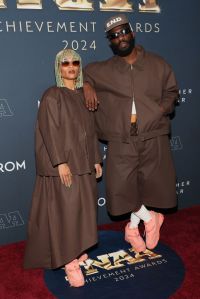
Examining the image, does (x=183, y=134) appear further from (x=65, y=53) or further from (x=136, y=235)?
(x=65, y=53)

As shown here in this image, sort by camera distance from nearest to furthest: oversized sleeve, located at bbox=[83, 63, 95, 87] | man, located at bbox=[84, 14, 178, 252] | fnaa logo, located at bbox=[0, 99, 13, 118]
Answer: man, located at bbox=[84, 14, 178, 252] < oversized sleeve, located at bbox=[83, 63, 95, 87] < fnaa logo, located at bbox=[0, 99, 13, 118]

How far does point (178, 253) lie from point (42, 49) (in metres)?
1.99

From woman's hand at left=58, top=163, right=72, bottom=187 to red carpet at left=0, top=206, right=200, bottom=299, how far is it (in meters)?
0.78

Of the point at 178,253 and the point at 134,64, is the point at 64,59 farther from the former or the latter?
the point at 178,253

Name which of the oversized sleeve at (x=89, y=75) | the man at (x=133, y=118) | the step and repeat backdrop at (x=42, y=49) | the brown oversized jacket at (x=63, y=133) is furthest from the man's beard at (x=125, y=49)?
the step and repeat backdrop at (x=42, y=49)

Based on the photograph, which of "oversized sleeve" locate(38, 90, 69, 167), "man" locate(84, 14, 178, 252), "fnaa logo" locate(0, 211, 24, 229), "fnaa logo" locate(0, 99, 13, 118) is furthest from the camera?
"fnaa logo" locate(0, 211, 24, 229)

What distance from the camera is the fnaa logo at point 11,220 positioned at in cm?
322

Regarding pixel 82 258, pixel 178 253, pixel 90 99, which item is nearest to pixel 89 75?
pixel 90 99

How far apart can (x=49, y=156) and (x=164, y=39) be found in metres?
1.73

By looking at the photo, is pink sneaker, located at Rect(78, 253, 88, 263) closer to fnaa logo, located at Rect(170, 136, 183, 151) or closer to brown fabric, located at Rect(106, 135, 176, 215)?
brown fabric, located at Rect(106, 135, 176, 215)

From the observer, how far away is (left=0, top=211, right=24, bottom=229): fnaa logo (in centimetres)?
322

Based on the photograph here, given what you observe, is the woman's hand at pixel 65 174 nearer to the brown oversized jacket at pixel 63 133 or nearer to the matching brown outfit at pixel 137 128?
the brown oversized jacket at pixel 63 133

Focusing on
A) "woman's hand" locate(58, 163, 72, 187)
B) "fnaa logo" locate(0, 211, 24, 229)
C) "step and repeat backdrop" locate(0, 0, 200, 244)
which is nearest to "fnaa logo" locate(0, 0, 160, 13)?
"step and repeat backdrop" locate(0, 0, 200, 244)

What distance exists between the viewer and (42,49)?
3.03m
